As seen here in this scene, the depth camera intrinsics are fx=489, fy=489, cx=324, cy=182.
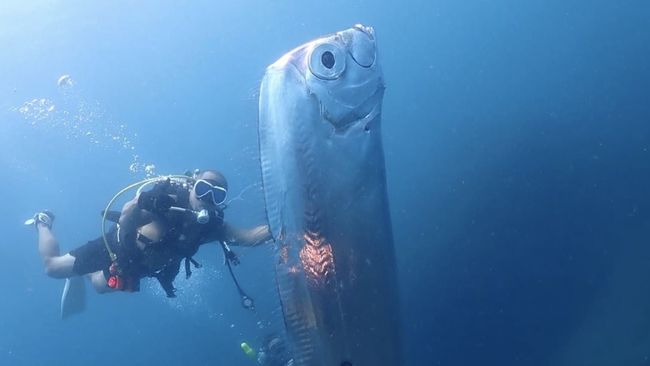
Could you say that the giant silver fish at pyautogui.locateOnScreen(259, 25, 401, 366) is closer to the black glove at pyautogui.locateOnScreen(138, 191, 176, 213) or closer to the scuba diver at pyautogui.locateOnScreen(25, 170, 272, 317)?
the scuba diver at pyautogui.locateOnScreen(25, 170, 272, 317)

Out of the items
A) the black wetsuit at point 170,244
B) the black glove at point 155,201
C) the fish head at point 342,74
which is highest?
the fish head at point 342,74

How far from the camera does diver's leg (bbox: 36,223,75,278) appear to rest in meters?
8.08

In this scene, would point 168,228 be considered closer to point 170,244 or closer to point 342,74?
point 170,244

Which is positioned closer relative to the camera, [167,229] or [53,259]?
[167,229]

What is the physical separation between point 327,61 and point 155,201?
3.94 m

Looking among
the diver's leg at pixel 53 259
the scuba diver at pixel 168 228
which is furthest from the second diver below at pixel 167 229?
the diver's leg at pixel 53 259

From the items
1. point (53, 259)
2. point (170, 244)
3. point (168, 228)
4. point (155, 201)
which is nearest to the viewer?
point (155, 201)

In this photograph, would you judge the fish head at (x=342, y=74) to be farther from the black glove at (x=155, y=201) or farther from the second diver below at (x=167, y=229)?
the black glove at (x=155, y=201)

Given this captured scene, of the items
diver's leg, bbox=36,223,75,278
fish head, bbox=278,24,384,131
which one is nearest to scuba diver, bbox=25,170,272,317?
diver's leg, bbox=36,223,75,278

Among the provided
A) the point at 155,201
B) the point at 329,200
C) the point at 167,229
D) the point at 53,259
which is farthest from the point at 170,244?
the point at 329,200

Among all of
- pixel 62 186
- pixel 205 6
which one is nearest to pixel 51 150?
→ pixel 62 186

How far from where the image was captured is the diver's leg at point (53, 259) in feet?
26.5

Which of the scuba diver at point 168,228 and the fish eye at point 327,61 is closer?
the fish eye at point 327,61

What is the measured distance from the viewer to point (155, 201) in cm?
543
